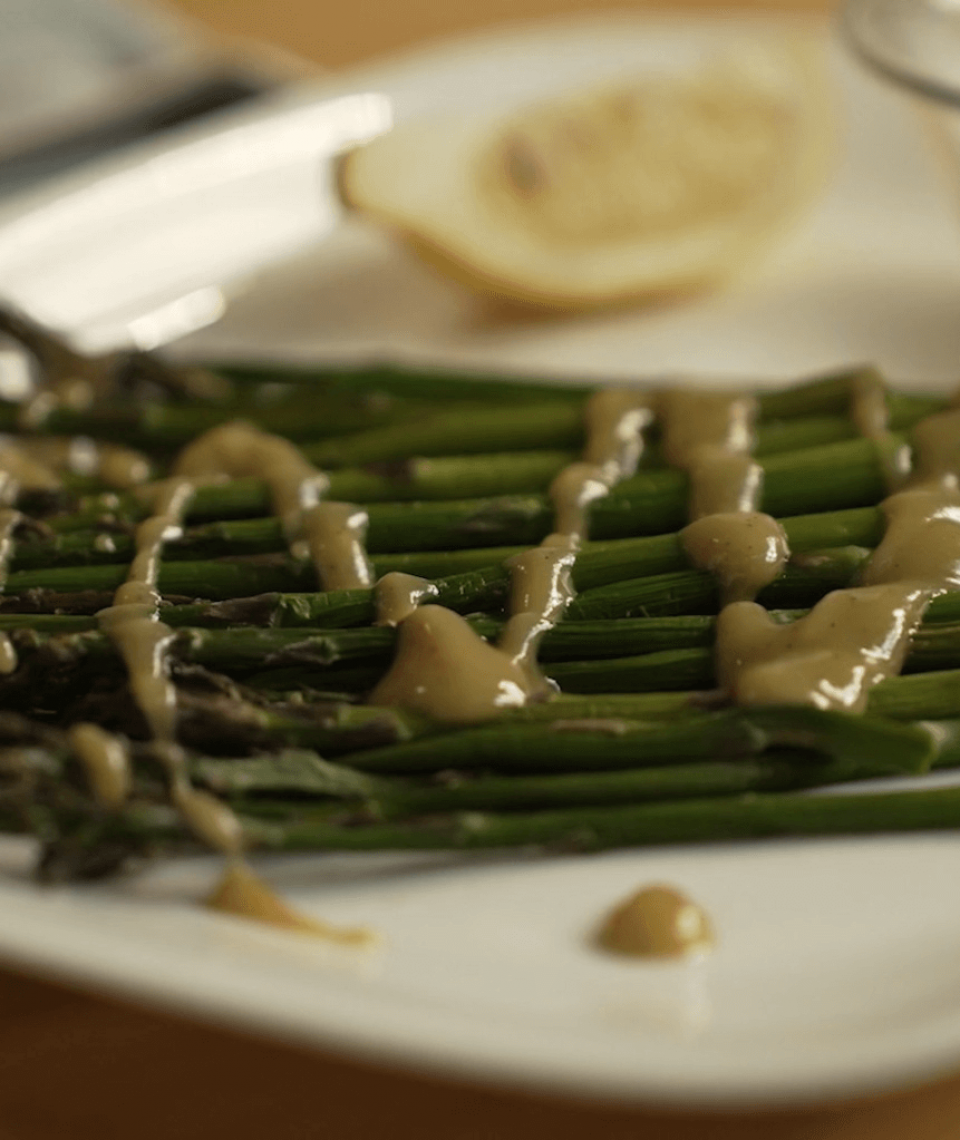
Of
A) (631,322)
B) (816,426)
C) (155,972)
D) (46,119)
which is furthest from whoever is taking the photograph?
(46,119)

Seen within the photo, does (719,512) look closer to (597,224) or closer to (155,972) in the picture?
(155,972)

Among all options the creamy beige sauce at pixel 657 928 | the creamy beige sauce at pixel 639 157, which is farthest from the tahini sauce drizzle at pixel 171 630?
the creamy beige sauce at pixel 639 157

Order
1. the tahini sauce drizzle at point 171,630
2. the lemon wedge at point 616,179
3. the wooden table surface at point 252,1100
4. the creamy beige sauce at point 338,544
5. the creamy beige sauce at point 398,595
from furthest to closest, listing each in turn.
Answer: the lemon wedge at point 616,179
the creamy beige sauce at point 338,544
the creamy beige sauce at point 398,595
the tahini sauce drizzle at point 171,630
the wooden table surface at point 252,1100

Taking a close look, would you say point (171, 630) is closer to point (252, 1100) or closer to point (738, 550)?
point (252, 1100)

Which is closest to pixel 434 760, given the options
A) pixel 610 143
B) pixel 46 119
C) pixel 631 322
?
pixel 631 322

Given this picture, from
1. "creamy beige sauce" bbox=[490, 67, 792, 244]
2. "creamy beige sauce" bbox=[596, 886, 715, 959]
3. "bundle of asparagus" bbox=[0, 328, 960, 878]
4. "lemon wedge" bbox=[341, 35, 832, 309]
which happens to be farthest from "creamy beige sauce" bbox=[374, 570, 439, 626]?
"creamy beige sauce" bbox=[490, 67, 792, 244]

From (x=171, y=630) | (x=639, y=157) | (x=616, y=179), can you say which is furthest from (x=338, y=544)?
(x=639, y=157)

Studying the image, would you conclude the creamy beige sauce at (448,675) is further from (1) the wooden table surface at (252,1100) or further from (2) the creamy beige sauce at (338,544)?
(1) the wooden table surface at (252,1100)
